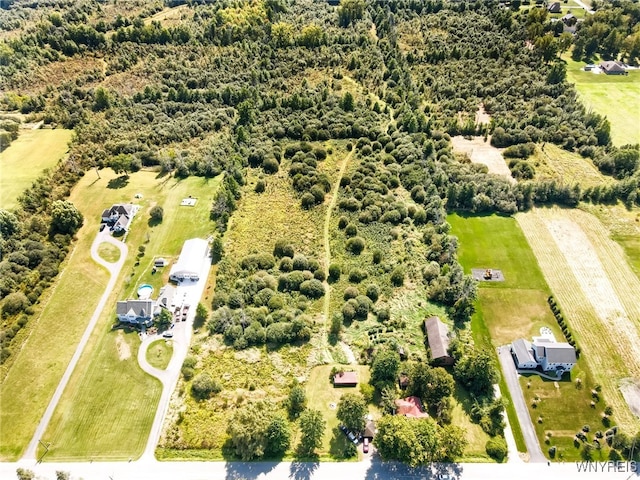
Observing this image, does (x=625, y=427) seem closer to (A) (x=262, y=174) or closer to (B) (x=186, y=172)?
(A) (x=262, y=174)

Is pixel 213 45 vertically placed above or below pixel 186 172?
above

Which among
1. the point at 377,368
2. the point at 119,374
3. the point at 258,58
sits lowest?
the point at 119,374

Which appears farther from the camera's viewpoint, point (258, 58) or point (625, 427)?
point (258, 58)

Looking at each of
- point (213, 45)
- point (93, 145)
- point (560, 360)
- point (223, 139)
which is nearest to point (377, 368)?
point (560, 360)

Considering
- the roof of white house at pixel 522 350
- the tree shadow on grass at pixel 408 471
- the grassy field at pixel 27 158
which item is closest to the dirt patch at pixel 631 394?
the roof of white house at pixel 522 350

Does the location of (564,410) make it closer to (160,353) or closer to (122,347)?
(160,353)

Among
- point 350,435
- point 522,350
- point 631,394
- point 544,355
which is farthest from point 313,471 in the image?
point 631,394
